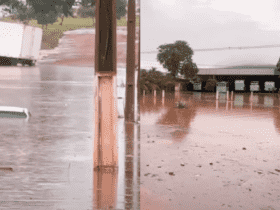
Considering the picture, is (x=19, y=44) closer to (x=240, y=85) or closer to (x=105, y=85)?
(x=105, y=85)

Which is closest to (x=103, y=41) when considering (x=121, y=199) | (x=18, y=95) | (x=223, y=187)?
(x=121, y=199)

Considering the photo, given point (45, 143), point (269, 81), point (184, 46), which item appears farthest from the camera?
point (184, 46)

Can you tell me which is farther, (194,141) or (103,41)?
(194,141)

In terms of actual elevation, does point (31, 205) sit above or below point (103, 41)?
below

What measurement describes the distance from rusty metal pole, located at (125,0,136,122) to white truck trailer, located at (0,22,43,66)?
3414 mm

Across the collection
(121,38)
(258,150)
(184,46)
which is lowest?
(258,150)

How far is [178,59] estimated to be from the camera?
64.5 metres

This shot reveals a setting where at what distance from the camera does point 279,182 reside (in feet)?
19.8

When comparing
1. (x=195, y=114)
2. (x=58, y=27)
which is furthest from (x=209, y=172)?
(x=195, y=114)

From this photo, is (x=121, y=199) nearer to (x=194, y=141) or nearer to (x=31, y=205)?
(x=31, y=205)

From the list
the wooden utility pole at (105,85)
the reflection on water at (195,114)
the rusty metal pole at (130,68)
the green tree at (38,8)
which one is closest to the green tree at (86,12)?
the green tree at (38,8)

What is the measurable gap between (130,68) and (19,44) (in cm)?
428

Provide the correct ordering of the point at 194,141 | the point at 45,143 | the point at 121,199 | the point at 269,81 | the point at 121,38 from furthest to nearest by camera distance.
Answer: the point at 269,81 < the point at 121,38 < the point at 194,141 < the point at 45,143 < the point at 121,199

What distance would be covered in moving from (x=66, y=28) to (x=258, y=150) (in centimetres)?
829
